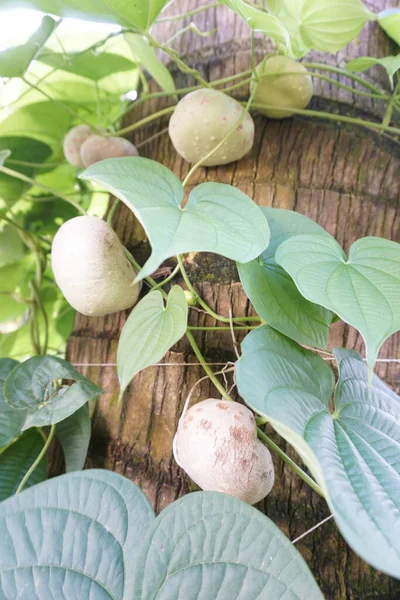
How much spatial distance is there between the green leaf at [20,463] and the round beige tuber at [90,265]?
24cm

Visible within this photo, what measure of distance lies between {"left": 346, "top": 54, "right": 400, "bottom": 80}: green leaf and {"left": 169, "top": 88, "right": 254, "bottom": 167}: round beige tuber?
0.66 feet

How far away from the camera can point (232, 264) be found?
699 mm

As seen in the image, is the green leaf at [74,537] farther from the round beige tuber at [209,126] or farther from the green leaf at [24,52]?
the green leaf at [24,52]

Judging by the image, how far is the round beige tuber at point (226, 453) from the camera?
49 cm

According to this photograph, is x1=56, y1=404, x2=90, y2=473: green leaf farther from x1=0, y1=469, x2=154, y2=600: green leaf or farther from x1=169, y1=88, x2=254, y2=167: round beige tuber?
x1=169, y1=88, x2=254, y2=167: round beige tuber

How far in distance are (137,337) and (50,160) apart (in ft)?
2.27

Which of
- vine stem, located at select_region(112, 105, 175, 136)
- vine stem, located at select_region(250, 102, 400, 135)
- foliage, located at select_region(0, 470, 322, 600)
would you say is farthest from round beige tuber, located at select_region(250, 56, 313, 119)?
foliage, located at select_region(0, 470, 322, 600)

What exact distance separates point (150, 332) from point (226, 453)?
0.15 meters

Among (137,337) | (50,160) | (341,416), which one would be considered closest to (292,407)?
(341,416)

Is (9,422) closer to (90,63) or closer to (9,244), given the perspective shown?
(9,244)

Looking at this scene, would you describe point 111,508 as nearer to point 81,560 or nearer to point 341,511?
point 81,560

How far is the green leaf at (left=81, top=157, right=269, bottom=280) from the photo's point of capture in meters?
0.41

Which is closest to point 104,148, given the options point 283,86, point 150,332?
point 283,86

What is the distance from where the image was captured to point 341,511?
33 centimetres
